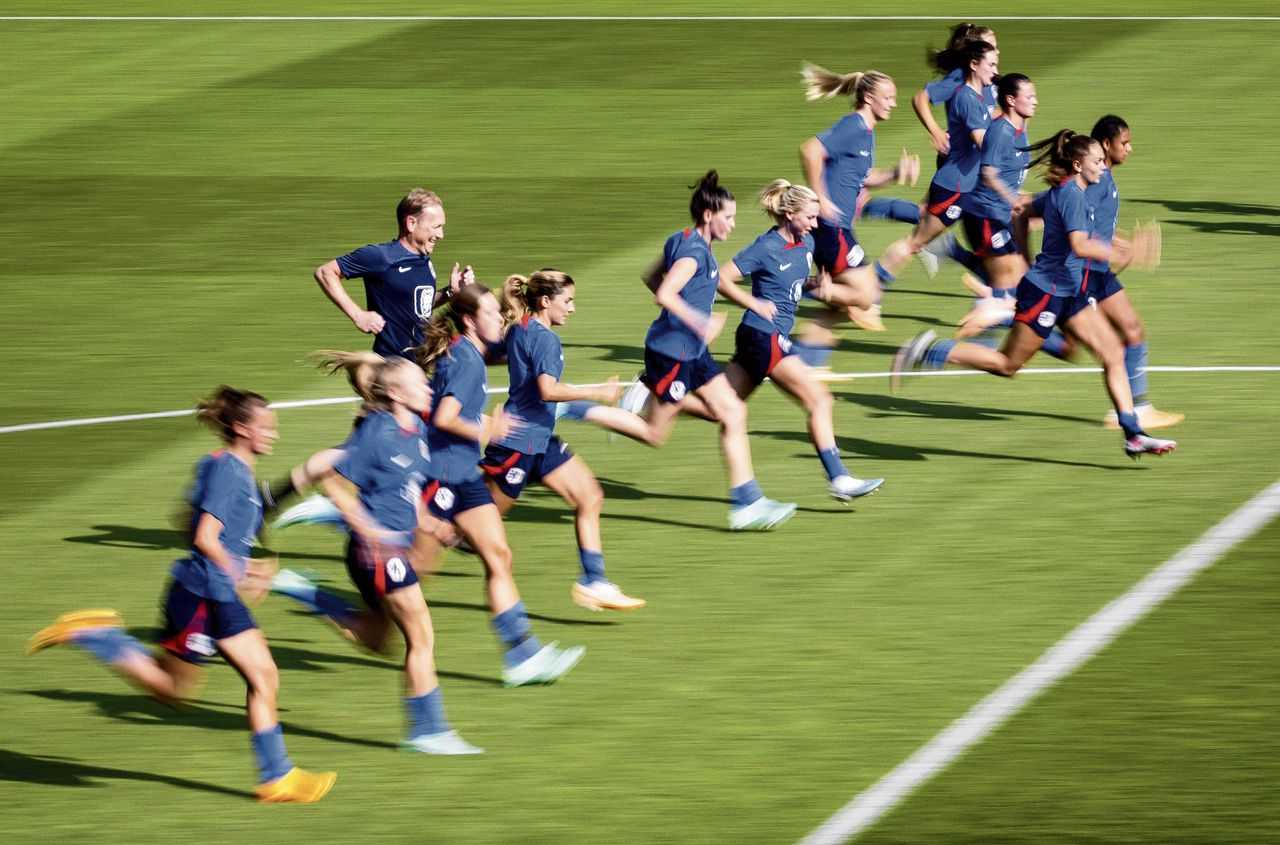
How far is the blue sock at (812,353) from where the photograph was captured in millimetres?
15562

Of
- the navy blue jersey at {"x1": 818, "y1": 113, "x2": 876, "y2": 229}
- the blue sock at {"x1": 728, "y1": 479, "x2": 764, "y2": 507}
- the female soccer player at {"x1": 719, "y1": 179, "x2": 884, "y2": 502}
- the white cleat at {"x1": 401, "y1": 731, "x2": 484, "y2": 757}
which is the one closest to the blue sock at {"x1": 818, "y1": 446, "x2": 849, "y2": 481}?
the female soccer player at {"x1": 719, "y1": 179, "x2": 884, "y2": 502}

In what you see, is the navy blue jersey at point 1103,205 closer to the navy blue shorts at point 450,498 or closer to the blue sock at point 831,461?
the blue sock at point 831,461

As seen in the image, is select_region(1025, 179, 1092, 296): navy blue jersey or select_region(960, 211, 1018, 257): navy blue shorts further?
select_region(960, 211, 1018, 257): navy blue shorts

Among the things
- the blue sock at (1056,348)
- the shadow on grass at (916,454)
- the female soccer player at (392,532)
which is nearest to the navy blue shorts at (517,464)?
the female soccer player at (392,532)

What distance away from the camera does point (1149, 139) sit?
77.8 feet

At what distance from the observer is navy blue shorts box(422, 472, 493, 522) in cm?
1038

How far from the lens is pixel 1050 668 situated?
1037cm

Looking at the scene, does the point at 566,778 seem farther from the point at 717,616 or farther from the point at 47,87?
the point at 47,87

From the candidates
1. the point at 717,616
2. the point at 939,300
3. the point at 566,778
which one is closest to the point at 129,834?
the point at 566,778

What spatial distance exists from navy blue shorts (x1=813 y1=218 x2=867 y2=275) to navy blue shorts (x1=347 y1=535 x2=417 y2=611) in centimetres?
771

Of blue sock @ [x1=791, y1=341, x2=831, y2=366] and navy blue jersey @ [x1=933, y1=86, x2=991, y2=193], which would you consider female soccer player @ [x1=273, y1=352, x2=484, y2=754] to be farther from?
navy blue jersey @ [x1=933, y1=86, x2=991, y2=193]

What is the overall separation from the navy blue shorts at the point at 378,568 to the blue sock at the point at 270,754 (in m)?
0.79

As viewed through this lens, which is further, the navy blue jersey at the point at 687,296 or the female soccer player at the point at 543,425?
the navy blue jersey at the point at 687,296

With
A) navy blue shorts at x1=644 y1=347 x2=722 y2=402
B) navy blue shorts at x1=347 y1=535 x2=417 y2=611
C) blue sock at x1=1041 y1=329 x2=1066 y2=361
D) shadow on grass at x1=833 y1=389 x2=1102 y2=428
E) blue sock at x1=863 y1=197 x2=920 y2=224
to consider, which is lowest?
shadow on grass at x1=833 y1=389 x2=1102 y2=428
